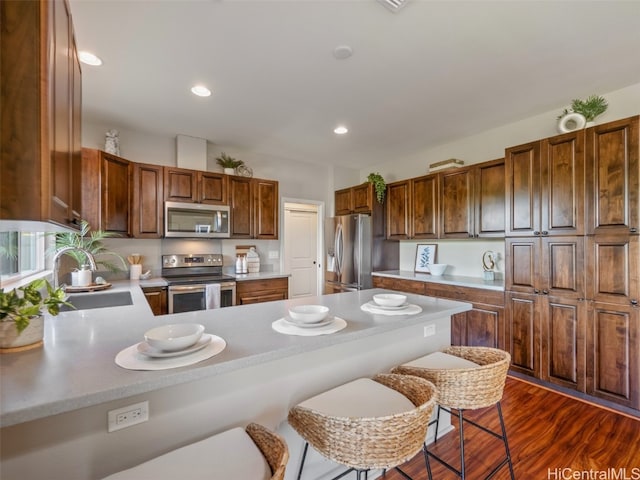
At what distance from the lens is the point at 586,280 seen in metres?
2.46

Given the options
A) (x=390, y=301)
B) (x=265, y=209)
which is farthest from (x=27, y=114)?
(x=265, y=209)

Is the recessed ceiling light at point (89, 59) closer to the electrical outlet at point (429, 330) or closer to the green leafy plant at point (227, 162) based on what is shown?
the green leafy plant at point (227, 162)

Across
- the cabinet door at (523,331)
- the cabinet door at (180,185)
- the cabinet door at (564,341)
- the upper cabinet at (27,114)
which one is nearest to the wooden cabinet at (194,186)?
the cabinet door at (180,185)

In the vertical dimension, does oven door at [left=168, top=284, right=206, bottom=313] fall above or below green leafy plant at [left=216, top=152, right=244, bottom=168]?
below

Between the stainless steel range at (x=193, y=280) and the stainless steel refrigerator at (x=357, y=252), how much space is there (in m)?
1.80

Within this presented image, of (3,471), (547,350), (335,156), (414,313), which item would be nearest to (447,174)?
(335,156)

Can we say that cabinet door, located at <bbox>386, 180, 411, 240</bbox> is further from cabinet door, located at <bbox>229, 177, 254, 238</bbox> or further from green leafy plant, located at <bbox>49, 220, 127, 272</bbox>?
green leafy plant, located at <bbox>49, 220, 127, 272</bbox>

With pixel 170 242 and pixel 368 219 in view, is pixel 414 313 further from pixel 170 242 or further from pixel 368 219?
pixel 170 242

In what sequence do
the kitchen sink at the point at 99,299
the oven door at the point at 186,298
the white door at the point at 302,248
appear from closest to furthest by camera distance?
the kitchen sink at the point at 99,299
the oven door at the point at 186,298
the white door at the point at 302,248

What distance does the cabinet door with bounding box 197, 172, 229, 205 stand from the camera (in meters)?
3.71

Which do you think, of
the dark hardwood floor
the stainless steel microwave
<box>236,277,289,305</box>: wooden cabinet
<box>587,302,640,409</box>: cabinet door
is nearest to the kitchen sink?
the stainless steel microwave

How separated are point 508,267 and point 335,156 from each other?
296 cm

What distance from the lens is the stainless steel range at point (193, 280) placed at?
128 inches

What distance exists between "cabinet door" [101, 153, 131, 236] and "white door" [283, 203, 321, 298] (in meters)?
2.44
